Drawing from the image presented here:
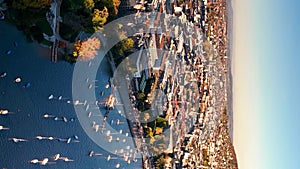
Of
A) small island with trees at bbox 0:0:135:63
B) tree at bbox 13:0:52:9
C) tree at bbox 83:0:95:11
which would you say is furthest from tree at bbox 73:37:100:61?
tree at bbox 13:0:52:9

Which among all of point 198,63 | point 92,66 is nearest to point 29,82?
point 92,66

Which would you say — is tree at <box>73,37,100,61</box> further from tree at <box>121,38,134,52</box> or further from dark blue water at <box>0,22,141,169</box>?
tree at <box>121,38,134,52</box>

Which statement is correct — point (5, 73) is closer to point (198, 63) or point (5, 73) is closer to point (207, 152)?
point (198, 63)

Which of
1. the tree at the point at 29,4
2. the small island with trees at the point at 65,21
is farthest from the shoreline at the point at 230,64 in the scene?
the tree at the point at 29,4

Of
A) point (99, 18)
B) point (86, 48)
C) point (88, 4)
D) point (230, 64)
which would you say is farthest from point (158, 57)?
point (230, 64)

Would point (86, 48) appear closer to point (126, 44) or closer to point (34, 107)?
point (126, 44)

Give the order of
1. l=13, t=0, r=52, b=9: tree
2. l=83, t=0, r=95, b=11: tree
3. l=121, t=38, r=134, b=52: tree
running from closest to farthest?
1. l=13, t=0, r=52, b=9: tree
2. l=83, t=0, r=95, b=11: tree
3. l=121, t=38, r=134, b=52: tree
